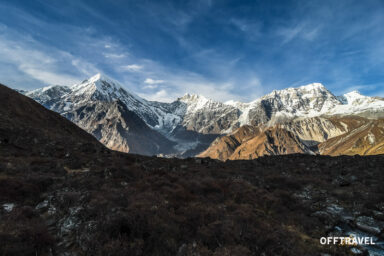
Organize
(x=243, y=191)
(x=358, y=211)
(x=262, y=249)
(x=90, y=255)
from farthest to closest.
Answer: (x=243, y=191) → (x=358, y=211) → (x=262, y=249) → (x=90, y=255)

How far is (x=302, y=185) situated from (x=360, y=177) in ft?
22.4

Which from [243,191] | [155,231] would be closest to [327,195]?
[243,191]

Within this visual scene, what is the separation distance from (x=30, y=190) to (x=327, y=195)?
1981 centimetres

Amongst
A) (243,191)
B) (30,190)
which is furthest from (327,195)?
(30,190)

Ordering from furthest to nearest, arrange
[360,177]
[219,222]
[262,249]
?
[360,177] → [219,222] → [262,249]

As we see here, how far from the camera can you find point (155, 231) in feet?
23.1

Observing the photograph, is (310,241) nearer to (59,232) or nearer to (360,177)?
(59,232)

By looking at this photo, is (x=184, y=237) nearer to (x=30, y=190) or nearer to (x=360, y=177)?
(x=30, y=190)

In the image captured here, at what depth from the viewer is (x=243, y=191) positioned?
13594 millimetres

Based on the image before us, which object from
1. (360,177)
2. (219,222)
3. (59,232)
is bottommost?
(59,232)

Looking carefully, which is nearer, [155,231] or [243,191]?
[155,231]

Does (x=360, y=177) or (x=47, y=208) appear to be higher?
(x=360, y=177)

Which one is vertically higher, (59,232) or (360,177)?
(360,177)

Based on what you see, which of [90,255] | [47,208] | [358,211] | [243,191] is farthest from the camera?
[243,191]
